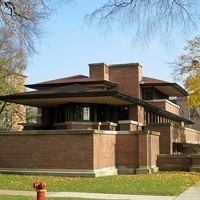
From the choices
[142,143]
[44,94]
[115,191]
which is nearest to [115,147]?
[142,143]

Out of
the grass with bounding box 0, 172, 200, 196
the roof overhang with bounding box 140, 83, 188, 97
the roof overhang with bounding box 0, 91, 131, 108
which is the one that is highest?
the roof overhang with bounding box 140, 83, 188, 97

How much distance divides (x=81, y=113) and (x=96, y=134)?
6.39m

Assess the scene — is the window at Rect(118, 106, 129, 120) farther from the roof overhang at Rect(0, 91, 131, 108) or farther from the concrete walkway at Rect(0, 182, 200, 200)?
the concrete walkway at Rect(0, 182, 200, 200)

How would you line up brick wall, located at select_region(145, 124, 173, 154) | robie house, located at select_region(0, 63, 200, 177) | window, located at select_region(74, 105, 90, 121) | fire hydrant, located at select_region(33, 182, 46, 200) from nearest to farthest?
fire hydrant, located at select_region(33, 182, 46, 200) → robie house, located at select_region(0, 63, 200, 177) → window, located at select_region(74, 105, 90, 121) → brick wall, located at select_region(145, 124, 173, 154)

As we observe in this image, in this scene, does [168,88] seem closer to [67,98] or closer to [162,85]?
[162,85]

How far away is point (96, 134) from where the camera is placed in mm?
22641

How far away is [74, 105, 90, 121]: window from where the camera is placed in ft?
94.3

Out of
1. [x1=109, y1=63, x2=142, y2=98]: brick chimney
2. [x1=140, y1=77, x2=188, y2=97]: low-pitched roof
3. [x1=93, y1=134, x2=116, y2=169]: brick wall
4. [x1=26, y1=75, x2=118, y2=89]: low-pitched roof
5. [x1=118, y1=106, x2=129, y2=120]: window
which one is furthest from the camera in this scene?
[x1=140, y1=77, x2=188, y2=97]: low-pitched roof

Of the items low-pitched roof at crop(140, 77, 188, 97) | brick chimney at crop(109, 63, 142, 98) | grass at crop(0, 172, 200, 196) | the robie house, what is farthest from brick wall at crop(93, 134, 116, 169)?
low-pitched roof at crop(140, 77, 188, 97)

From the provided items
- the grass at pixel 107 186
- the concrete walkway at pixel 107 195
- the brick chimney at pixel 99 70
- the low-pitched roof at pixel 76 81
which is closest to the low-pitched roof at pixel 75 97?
the low-pitched roof at pixel 76 81

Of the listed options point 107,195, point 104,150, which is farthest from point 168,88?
point 107,195

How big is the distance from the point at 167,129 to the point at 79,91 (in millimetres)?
9080

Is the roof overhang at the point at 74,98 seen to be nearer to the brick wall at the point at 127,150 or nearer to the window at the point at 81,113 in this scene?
the window at the point at 81,113

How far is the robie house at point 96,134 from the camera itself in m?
22.7
